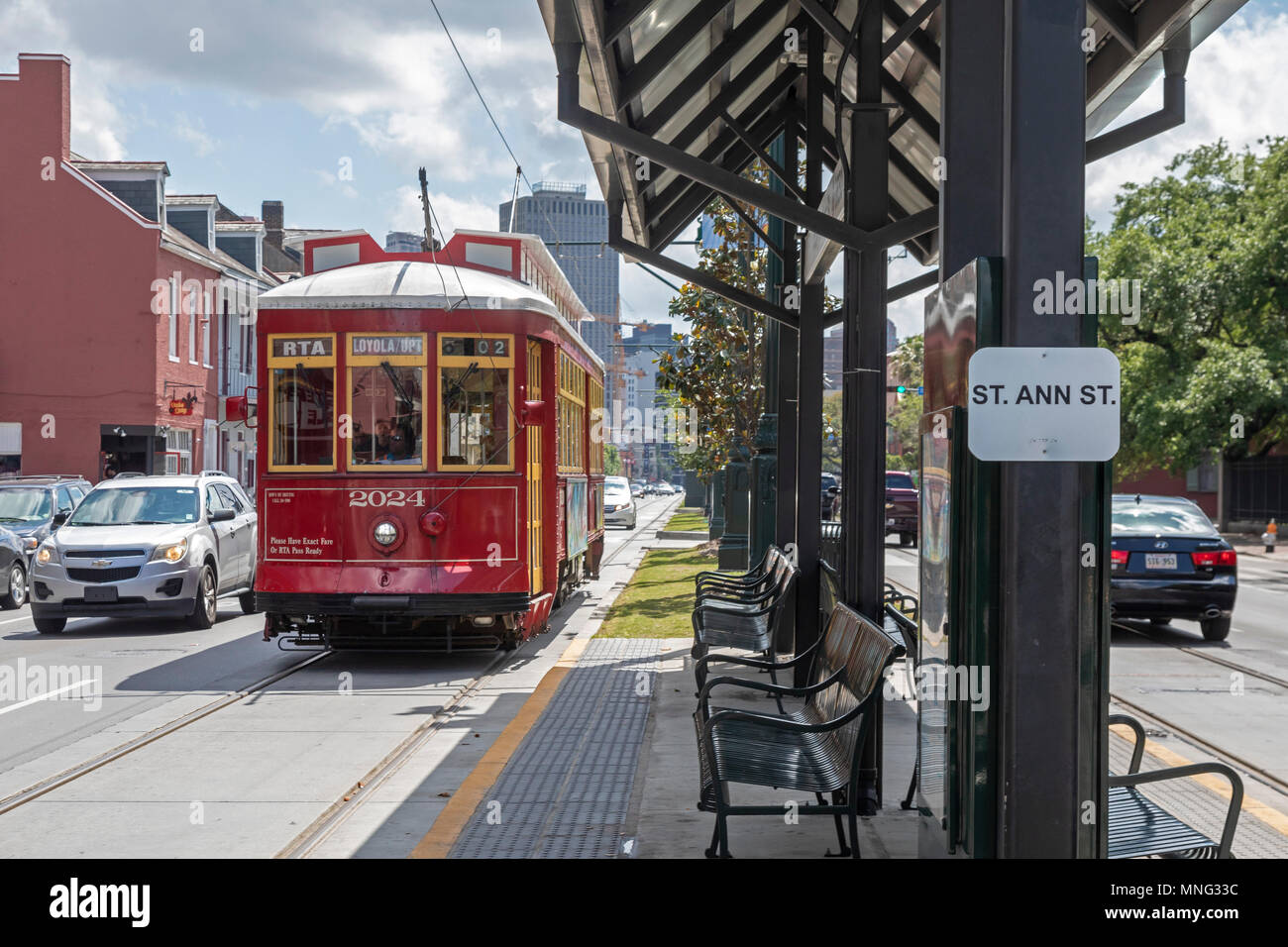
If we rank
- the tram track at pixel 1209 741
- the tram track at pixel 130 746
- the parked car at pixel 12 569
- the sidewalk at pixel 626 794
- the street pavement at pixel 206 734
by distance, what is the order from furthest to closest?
1. the parked car at pixel 12 569
2. the tram track at pixel 1209 741
3. the tram track at pixel 130 746
4. the street pavement at pixel 206 734
5. the sidewalk at pixel 626 794

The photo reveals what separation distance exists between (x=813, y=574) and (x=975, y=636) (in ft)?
18.8

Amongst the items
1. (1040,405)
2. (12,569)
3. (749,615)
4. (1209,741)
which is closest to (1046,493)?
(1040,405)

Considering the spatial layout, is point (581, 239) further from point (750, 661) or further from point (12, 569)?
point (750, 661)

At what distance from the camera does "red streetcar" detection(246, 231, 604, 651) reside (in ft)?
38.1

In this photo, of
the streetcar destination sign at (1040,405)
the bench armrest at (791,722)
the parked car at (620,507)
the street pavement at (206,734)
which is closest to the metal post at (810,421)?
the street pavement at (206,734)

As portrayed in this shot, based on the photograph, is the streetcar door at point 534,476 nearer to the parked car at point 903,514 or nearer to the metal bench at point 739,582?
the metal bench at point 739,582

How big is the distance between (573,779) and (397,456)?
5247 millimetres

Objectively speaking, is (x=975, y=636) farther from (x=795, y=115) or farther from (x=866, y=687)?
(x=795, y=115)

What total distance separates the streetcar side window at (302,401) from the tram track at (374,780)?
2495 millimetres

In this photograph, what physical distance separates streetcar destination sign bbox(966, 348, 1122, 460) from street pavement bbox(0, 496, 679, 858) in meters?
3.75

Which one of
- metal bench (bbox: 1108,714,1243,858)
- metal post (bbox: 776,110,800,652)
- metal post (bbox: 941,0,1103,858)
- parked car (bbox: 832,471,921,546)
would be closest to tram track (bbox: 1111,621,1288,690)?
metal post (bbox: 776,110,800,652)

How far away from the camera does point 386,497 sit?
38.6ft

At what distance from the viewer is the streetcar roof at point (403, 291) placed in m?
11.8
